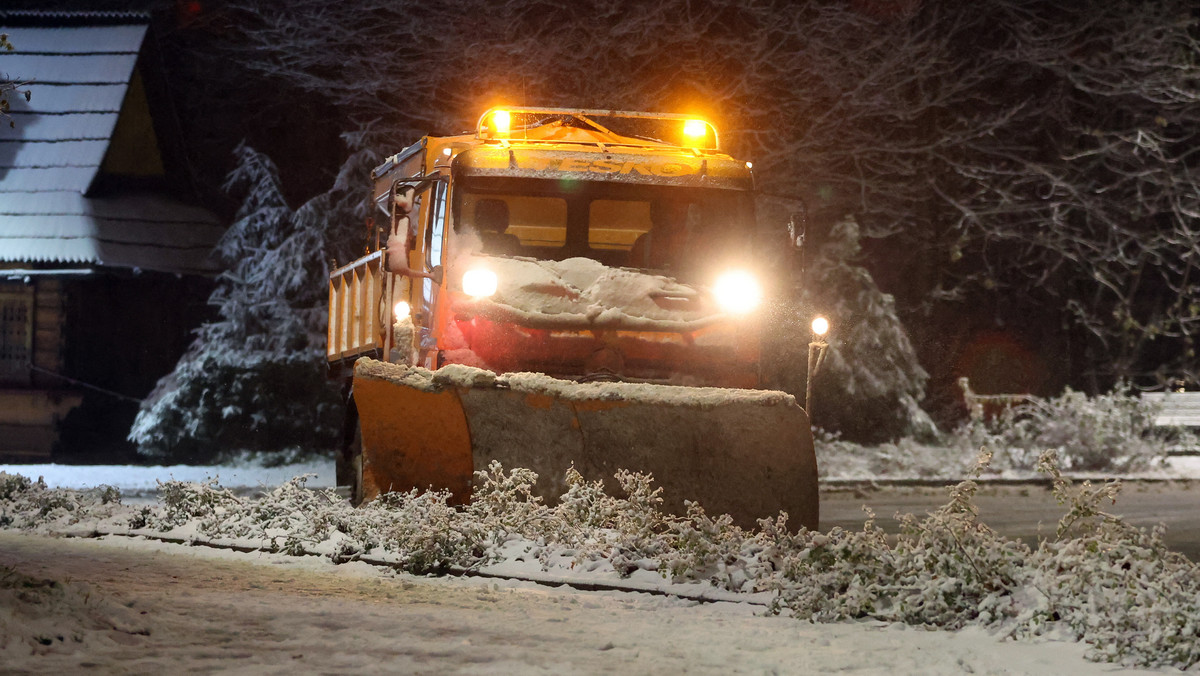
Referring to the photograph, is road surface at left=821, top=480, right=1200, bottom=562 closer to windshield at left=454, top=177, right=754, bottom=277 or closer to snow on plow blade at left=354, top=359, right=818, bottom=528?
windshield at left=454, top=177, right=754, bottom=277

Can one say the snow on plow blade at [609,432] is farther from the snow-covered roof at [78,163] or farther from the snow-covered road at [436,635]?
the snow-covered roof at [78,163]

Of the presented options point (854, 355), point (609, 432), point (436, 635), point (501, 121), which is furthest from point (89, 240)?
point (436, 635)

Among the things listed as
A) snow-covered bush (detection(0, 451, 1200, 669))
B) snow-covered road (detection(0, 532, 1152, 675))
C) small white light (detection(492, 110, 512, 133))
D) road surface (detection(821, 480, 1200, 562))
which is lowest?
road surface (detection(821, 480, 1200, 562))

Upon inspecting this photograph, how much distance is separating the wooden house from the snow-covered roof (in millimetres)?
25

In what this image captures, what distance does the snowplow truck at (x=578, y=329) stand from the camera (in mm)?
8602

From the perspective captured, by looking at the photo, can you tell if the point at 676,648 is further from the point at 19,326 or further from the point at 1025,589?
the point at 19,326

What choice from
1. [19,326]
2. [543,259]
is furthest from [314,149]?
[543,259]

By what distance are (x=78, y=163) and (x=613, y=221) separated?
1508 cm

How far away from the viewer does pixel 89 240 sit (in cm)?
2139

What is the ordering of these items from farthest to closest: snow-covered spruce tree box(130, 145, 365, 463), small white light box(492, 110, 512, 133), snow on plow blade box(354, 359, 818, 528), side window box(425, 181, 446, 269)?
snow-covered spruce tree box(130, 145, 365, 463) → small white light box(492, 110, 512, 133) → side window box(425, 181, 446, 269) → snow on plow blade box(354, 359, 818, 528)

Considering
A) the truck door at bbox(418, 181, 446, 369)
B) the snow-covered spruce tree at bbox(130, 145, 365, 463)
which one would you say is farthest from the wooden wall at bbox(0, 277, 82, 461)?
the truck door at bbox(418, 181, 446, 369)

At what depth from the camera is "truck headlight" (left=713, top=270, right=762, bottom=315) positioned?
395 inches

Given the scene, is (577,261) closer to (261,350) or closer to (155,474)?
(155,474)

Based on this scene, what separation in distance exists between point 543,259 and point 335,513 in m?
2.41
